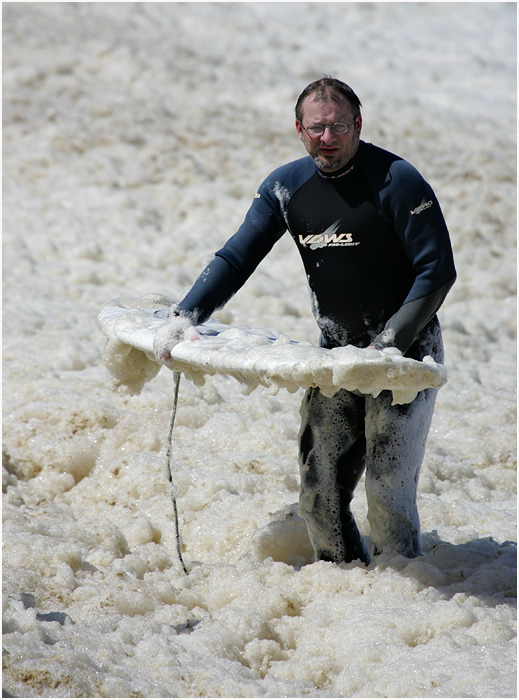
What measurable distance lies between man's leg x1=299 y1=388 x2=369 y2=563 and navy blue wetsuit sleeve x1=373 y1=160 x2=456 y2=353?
441 mm

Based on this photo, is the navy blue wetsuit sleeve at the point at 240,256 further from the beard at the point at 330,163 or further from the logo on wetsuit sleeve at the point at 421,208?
the logo on wetsuit sleeve at the point at 421,208

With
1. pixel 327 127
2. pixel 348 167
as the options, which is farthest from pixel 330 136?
pixel 348 167

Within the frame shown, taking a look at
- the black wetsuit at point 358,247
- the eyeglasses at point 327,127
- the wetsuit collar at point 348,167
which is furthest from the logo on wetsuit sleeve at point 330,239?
the eyeglasses at point 327,127

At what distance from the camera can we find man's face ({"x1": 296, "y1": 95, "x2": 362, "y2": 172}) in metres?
2.61

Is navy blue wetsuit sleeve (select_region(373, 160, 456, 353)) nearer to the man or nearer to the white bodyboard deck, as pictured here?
the man

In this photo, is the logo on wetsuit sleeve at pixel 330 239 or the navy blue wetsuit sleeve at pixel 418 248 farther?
the logo on wetsuit sleeve at pixel 330 239

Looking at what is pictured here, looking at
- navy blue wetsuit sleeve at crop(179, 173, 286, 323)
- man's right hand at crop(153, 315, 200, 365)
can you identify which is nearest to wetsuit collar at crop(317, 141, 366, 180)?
navy blue wetsuit sleeve at crop(179, 173, 286, 323)

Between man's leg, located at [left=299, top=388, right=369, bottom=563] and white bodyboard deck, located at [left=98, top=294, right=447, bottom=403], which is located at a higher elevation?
white bodyboard deck, located at [left=98, top=294, right=447, bottom=403]

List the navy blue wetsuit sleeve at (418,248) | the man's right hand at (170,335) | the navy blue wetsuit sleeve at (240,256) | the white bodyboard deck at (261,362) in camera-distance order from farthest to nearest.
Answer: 1. the navy blue wetsuit sleeve at (240,256)
2. the man's right hand at (170,335)
3. the navy blue wetsuit sleeve at (418,248)
4. the white bodyboard deck at (261,362)

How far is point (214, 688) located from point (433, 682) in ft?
2.12

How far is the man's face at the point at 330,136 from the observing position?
103 inches

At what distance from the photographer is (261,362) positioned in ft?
7.76

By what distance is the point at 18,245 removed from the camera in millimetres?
6246

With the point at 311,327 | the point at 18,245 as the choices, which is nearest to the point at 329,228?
the point at 311,327
